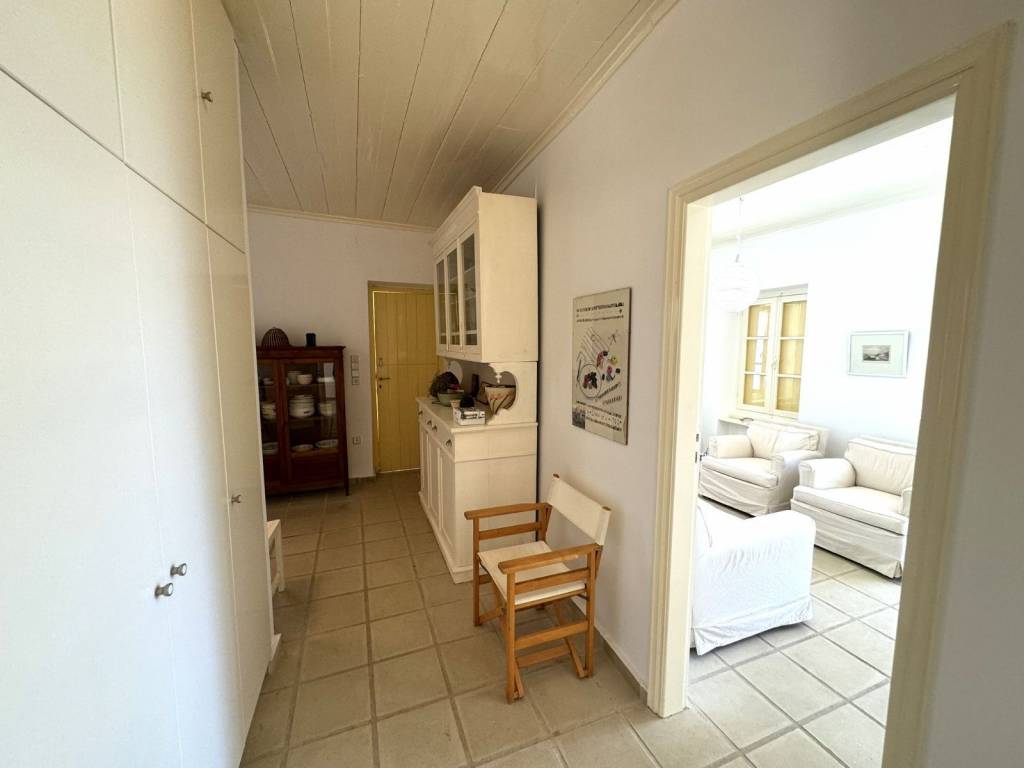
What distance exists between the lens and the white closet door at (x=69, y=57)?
Result: 0.56 meters

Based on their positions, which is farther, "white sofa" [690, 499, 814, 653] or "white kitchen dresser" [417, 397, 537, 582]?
"white kitchen dresser" [417, 397, 537, 582]

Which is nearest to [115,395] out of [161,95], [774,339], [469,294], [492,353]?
[161,95]

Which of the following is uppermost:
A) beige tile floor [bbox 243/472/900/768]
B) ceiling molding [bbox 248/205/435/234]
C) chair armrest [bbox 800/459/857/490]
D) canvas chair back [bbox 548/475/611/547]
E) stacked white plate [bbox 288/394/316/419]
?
ceiling molding [bbox 248/205/435/234]

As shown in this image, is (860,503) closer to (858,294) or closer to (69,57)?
(858,294)

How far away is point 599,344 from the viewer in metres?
1.98

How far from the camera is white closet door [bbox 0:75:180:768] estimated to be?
0.54 metres

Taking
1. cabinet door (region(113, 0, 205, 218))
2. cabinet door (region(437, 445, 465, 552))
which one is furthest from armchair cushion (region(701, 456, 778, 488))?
cabinet door (region(113, 0, 205, 218))

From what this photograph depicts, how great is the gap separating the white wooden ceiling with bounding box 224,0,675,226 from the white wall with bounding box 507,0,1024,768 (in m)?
0.19

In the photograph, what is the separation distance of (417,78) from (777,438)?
414cm

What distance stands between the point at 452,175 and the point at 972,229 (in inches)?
110

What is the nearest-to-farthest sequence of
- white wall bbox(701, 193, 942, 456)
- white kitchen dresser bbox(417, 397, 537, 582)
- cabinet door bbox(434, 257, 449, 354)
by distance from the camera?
white kitchen dresser bbox(417, 397, 537, 582)
white wall bbox(701, 193, 942, 456)
cabinet door bbox(434, 257, 449, 354)

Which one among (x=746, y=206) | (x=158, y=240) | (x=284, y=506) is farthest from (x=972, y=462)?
(x=284, y=506)

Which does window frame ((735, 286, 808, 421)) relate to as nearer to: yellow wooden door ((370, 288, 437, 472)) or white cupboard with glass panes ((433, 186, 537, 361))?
white cupboard with glass panes ((433, 186, 537, 361))

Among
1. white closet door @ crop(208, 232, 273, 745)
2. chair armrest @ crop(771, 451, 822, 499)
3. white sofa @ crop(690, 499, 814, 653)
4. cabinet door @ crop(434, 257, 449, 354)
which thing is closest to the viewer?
white closet door @ crop(208, 232, 273, 745)
